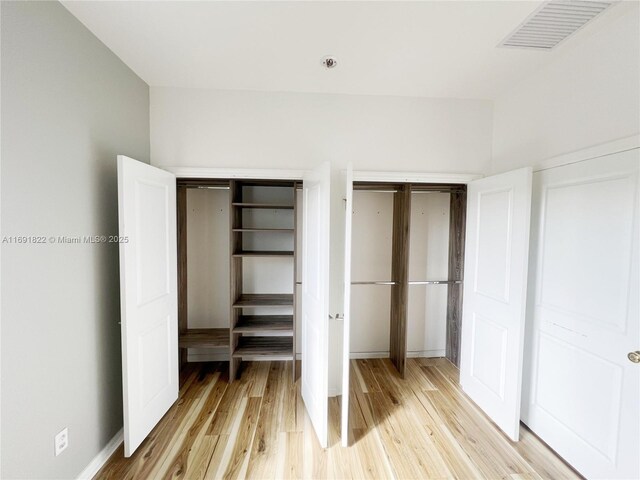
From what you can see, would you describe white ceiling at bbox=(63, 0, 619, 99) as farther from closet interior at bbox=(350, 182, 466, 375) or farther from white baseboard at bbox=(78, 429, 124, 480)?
white baseboard at bbox=(78, 429, 124, 480)

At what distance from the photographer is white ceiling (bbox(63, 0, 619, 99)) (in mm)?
1397

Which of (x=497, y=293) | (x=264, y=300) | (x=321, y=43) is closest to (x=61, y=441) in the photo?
(x=264, y=300)

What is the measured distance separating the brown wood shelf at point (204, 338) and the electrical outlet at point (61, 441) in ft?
3.52

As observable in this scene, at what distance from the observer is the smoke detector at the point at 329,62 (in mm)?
1801

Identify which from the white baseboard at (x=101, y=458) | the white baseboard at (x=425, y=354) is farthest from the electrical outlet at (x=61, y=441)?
the white baseboard at (x=425, y=354)

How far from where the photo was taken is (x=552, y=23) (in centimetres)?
148

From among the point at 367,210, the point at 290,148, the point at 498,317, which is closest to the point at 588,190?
the point at 498,317

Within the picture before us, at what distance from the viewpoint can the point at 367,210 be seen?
9.55ft

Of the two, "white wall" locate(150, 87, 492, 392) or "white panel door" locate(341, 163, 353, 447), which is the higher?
"white wall" locate(150, 87, 492, 392)

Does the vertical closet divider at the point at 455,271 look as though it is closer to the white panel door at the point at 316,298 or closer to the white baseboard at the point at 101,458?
the white panel door at the point at 316,298

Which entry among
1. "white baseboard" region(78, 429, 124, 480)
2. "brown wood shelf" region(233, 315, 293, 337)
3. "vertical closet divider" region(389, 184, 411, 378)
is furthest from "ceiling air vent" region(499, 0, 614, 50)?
"white baseboard" region(78, 429, 124, 480)

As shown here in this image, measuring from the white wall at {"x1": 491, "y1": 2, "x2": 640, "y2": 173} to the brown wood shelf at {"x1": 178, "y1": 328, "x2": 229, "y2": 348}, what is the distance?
2989mm

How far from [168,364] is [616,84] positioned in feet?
11.2

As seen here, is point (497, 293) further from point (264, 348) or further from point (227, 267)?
point (227, 267)
